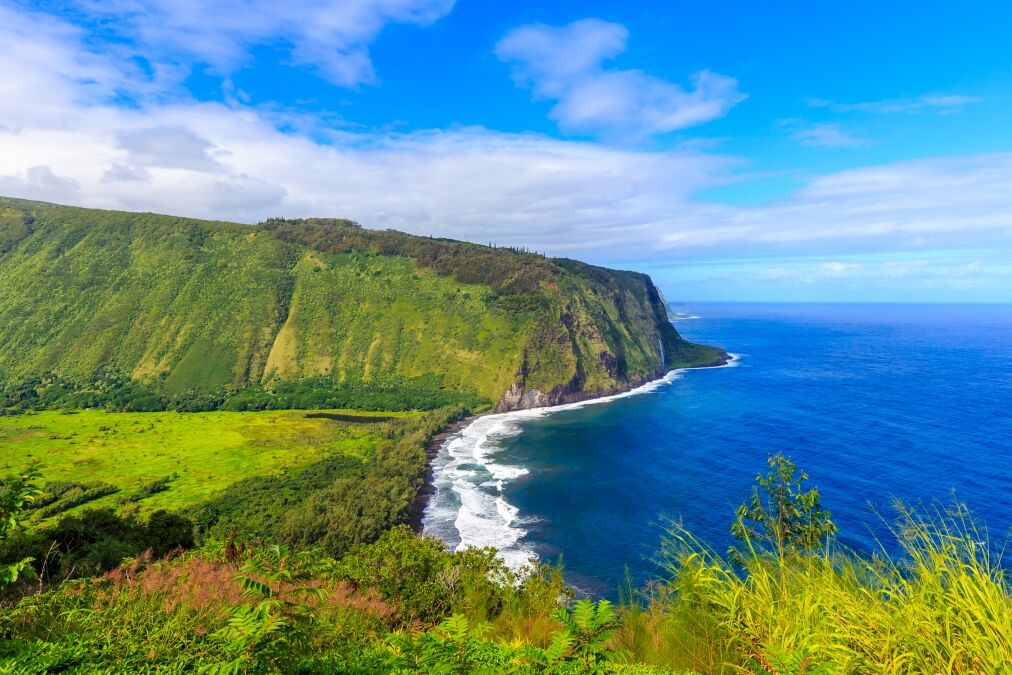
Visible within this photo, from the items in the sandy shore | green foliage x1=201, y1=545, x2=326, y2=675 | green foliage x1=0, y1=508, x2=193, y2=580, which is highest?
green foliage x1=201, y1=545, x2=326, y2=675

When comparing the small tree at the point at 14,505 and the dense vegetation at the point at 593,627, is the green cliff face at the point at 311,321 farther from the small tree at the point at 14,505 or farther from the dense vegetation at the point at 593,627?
the small tree at the point at 14,505

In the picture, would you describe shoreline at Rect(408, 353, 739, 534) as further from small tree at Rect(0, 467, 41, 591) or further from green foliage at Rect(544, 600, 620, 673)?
green foliage at Rect(544, 600, 620, 673)

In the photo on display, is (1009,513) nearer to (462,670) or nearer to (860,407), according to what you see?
(860,407)

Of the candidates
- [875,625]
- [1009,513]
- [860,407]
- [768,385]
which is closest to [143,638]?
[875,625]

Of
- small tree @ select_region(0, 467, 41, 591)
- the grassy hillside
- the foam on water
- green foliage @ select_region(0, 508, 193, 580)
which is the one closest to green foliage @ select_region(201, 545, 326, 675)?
small tree @ select_region(0, 467, 41, 591)

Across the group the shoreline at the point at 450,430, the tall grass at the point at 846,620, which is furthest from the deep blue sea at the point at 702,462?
the tall grass at the point at 846,620

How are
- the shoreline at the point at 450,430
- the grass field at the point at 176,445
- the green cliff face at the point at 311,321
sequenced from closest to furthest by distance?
the shoreline at the point at 450,430 → the grass field at the point at 176,445 → the green cliff face at the point at 311,321
